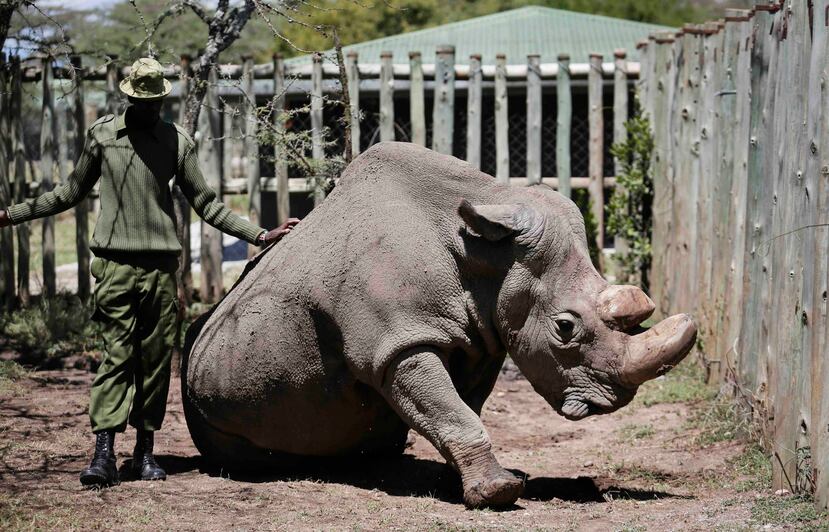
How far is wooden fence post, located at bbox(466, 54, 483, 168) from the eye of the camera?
12164 mm

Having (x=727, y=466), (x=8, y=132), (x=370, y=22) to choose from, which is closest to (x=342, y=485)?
(x=727, y=466)

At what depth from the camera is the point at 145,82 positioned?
20.2 feet

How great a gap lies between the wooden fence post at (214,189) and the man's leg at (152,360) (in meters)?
5.86

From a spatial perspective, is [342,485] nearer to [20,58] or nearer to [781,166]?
[781,166]

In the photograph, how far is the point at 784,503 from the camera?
557 centimetres

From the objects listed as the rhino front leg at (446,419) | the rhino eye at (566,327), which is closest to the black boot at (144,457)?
the rhino front leg at (446,419)

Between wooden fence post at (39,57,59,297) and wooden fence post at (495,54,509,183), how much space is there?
14.8ft

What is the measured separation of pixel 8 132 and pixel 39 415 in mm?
4775

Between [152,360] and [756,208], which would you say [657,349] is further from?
[152,360]

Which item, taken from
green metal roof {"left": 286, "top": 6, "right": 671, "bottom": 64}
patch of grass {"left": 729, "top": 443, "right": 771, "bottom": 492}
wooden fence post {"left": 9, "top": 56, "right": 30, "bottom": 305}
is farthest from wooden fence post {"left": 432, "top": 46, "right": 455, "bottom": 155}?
patch of grass {"left": 729, "top": 443, "right": 771, "bottom": 492}

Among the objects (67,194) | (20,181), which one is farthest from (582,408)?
(20,181)

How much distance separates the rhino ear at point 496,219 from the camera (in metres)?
5.79

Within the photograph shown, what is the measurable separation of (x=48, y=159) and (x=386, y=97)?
3493 mm

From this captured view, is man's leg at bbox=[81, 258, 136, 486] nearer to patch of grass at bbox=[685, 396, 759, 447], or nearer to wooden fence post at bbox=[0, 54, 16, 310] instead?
patch of grass at bbox=[685, 396, 759, 447]
